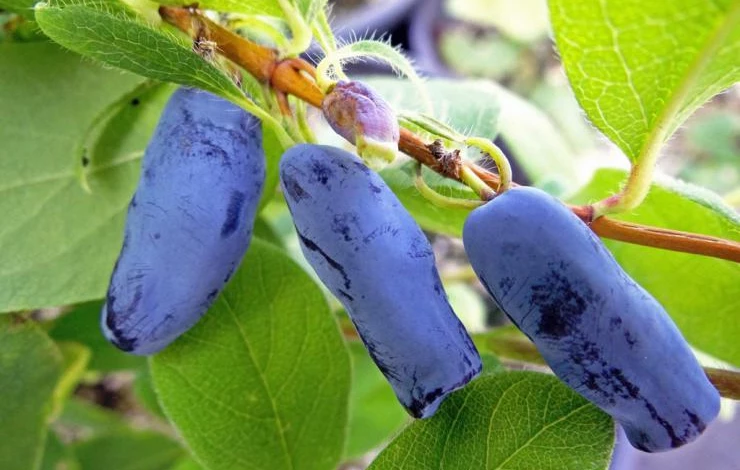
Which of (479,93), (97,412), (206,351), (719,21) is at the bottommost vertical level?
(97,412)

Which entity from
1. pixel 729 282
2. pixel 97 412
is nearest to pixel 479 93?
pixel 729 282

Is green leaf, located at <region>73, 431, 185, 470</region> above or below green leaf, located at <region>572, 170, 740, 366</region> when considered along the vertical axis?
below

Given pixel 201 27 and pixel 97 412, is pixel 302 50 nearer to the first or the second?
pixel 201 27

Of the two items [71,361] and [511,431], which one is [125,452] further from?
[511,431]

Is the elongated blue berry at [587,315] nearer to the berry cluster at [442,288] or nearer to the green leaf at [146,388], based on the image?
the berry cluster at [442,288]

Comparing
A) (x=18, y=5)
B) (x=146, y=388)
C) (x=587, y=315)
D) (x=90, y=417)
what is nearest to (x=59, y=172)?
(x=18, y=5)

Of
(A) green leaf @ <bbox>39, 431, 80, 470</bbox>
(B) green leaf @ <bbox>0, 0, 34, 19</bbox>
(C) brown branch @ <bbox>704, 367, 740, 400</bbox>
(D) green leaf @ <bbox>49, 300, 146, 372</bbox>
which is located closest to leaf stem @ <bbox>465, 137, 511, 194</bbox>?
(C) brown branch @ <bbox>704, 367, 740, 400</bbox>

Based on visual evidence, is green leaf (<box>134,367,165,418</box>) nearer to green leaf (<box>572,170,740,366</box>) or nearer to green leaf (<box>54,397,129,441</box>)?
green leaf (<box>54,397,129,441</box>)
